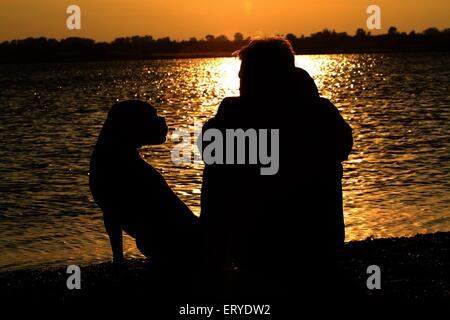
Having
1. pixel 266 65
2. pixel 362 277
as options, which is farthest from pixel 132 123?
pixel 362 277

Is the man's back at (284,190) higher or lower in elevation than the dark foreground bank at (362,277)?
higher

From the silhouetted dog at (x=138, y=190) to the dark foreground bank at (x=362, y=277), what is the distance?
1.10 ft

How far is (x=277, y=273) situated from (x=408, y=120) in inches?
1595

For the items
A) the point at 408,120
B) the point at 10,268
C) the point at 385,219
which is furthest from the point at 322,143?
the point at 408,120

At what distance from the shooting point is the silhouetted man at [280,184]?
3893mm

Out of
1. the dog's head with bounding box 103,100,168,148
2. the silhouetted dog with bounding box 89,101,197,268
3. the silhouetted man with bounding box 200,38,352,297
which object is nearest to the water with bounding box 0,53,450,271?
the silhouetted dog with bounding box 89,101,197,268

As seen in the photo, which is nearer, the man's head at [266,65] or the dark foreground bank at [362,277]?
the man's head at [266,65]

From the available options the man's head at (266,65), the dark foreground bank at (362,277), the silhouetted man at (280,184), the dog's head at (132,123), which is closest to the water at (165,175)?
the dark foreground bank at (362,277)

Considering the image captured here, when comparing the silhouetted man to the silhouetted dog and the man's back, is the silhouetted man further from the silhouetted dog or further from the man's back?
the silhouetted dog

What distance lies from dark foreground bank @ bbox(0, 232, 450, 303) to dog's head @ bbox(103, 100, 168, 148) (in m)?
1.01

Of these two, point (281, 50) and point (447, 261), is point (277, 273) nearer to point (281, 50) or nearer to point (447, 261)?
point (281, 50)

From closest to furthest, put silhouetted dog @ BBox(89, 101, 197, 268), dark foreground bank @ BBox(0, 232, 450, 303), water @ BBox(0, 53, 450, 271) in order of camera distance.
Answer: silhouetted dog @ BBox(89, 101, 197, 268)
dark foreground bank @ BBox(0, 232, 450, 303)
water @ BBox(0, 53, 450, 271)

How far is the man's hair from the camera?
3.97m

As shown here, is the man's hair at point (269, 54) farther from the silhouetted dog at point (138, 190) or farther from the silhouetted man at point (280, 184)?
the silhouetted dog at point (138, 190)
